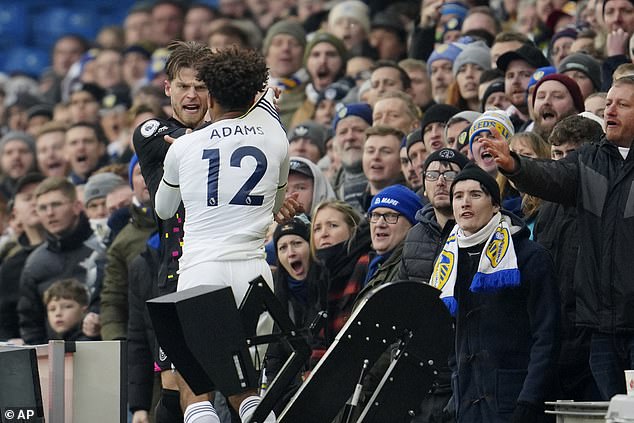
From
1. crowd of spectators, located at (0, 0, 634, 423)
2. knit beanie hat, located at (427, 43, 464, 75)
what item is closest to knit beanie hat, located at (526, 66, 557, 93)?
crowd of spectators, located at (0, 0, 634, 423)

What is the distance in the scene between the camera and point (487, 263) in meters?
9.02

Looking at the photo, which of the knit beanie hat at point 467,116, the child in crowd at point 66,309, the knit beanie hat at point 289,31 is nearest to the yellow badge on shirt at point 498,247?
the knit beanie hat at point 467,116

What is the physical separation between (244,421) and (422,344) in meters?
1.10

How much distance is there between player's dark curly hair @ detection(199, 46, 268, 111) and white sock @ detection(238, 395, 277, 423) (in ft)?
5.65

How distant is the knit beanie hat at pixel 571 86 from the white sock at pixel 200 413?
394cm

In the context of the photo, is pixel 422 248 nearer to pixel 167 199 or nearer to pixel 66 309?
pixel 167 199

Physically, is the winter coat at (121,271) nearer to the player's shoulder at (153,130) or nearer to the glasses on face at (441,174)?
the player's shoulder at (153,130)

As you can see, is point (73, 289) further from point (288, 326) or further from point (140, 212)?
point (288, 326)

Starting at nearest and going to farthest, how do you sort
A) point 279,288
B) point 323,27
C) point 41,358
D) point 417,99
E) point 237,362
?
1. point 237,362
2. point 41,358
3. point 279,288
4. point 417,99
5. point 323,27

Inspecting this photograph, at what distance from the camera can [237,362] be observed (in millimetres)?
8156

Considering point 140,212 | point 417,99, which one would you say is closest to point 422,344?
point 140,212

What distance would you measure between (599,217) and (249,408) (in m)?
2.42

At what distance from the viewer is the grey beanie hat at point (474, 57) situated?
13.2 meters

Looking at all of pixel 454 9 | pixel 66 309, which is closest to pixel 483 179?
pixel 66 309
